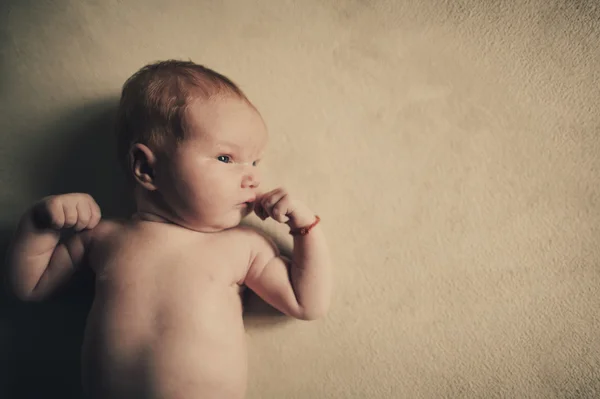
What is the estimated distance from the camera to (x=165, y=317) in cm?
73

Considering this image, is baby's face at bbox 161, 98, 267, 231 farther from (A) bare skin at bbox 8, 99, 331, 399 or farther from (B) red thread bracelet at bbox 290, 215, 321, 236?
(B) red thread bracelet at bbox 290, 215, 321, 236

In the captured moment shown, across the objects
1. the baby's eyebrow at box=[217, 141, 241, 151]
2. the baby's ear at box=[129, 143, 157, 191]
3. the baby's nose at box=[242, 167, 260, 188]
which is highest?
the baby's eyebrow at box=[217, 141, 241, 151]

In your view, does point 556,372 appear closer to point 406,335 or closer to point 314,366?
point 406,335

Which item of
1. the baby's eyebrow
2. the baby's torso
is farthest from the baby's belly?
the baby's eyebrow

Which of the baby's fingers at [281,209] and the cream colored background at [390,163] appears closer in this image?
the baby's fingers at [281,209]

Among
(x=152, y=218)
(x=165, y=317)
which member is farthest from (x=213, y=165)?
(x=165, y=317)

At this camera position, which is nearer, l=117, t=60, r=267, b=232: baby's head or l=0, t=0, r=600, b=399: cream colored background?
l=117, t=60, r=267, b=232: baby's head

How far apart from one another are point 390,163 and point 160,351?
55cm

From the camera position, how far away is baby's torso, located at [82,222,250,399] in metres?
0.71

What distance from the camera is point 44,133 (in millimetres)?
920

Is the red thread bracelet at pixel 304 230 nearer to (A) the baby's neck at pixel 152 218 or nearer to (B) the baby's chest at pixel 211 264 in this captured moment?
(B) the baby's chest at pixel 211 264

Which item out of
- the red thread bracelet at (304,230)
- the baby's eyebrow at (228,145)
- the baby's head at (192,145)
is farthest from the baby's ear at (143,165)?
the red thread bracelet at (304,230)

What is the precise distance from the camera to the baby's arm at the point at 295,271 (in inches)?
31.7

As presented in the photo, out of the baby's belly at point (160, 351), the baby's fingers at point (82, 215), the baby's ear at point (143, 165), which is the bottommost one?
the baby's belly at point (160, 351)
